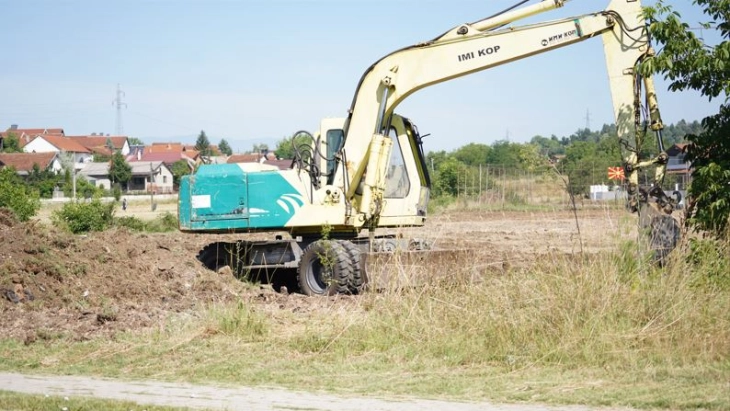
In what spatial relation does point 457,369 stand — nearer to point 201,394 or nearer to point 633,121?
point 201,394

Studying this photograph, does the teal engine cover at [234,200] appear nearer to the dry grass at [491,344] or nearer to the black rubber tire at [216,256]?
the black rubber tire at [216,256]

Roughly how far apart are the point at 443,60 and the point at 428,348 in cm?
707

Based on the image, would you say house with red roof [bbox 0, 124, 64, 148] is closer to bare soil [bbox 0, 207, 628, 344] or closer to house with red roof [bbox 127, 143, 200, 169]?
house with red roof [bbox 127, 143, 200, 169]

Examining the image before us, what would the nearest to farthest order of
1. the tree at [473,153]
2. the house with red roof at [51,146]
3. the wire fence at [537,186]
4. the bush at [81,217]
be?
the wire fence at [537,186] → the bush at [81,217] → the tree at [473,153] → the house with red roof at [51,146]

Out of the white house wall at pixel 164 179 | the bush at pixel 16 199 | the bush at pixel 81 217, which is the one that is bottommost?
the bush at pixel 81 217

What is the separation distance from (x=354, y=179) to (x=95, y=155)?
405 ft

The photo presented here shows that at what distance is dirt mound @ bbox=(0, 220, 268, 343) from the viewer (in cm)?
1383

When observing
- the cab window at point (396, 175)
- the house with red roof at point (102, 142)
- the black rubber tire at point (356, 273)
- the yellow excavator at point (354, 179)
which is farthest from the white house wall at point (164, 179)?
the black rubber tire at point (356, 273)

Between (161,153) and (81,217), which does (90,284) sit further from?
(161,153)

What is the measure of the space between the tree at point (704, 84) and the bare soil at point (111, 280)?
114cm

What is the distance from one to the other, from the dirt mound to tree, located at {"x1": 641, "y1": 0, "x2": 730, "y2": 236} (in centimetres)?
716

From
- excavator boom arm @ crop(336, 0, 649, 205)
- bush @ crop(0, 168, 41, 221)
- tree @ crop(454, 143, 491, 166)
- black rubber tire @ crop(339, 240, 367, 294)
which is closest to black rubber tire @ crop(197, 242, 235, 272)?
excavator boom arm @ crop(336, 0, 649, 205)

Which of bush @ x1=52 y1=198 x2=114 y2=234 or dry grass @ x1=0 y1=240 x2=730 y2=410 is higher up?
bush @ x1=52 y1=198 x2=114 y2=234

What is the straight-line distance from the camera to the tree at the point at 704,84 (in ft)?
40.6
